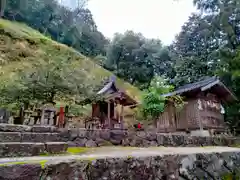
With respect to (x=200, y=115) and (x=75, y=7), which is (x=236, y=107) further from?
(x=75, y=7)

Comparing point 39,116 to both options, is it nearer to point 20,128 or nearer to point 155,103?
point 20,128

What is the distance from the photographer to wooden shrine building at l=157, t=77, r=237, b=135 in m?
11.8

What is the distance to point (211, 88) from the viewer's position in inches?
515

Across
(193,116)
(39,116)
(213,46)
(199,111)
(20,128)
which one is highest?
(213,46)

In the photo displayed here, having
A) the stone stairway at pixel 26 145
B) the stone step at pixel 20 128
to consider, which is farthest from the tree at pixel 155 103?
the stone stairway at pixel 26 145

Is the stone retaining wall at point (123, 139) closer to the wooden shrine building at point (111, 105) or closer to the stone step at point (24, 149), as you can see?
the stone step at point (24, 149)

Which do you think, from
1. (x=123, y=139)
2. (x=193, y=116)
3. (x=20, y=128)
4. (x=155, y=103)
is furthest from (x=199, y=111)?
(x=20, y=128)

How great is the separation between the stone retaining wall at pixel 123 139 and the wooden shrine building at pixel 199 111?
7.16 m

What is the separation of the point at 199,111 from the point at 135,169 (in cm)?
1171

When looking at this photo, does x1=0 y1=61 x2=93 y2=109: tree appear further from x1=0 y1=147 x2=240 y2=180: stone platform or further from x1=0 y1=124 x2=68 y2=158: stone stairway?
x1=0 y1=147 x2=240 y2=180: stone platform

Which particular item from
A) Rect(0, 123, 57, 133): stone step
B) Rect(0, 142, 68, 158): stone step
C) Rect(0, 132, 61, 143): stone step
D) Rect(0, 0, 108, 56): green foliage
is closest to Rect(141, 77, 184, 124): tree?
Rect(0, 123, 57, 133): stone step

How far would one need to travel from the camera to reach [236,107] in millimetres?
13625

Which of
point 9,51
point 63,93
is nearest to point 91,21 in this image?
point 9,51

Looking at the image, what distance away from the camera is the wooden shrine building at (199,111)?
38.7 ft
